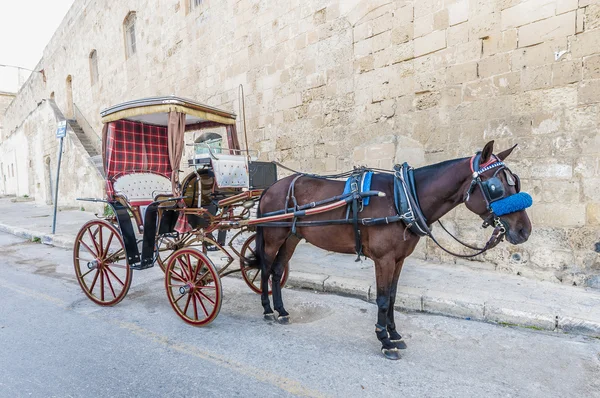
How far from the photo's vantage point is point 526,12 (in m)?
4.39

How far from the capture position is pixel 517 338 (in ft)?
10.4

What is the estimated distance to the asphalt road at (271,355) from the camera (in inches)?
94.2

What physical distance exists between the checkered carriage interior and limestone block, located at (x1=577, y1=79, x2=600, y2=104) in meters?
5.38

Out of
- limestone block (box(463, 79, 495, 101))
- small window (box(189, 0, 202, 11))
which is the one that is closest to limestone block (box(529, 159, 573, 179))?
limestone block (box(463, 79, 495, 101))

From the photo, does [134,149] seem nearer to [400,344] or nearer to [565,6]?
[400,344]

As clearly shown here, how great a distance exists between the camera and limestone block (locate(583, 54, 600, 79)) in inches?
157

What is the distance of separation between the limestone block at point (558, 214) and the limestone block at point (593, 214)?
0.04 metres

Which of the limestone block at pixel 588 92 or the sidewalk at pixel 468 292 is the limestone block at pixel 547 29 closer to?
the limestone block at pixel 588 92

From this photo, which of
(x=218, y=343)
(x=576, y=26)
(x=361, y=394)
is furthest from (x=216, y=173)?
(x=576, y=26)

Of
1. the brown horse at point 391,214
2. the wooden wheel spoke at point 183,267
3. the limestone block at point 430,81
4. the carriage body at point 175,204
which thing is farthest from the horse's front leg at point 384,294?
the limestone block at point 430,81

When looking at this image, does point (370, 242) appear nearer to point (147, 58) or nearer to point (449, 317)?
point (449, 317)

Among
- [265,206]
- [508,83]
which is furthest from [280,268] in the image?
[508,83]

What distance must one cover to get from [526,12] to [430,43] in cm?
122

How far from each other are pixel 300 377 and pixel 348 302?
5.53 ft
